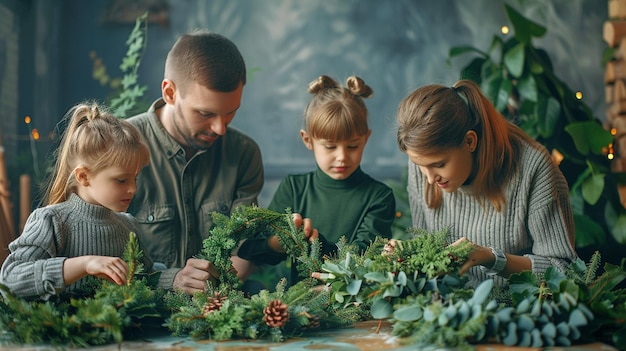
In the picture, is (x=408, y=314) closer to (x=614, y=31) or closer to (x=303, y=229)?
(x=303, y=229)

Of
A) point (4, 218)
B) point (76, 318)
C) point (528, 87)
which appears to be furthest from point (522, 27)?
point (76, 318)

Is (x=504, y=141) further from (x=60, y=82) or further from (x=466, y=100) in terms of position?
(x=60, y=82)

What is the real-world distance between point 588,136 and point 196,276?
5.82ft

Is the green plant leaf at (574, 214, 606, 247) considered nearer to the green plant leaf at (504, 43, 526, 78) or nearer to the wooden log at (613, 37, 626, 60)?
the green plant leaf at (504, 43, 526, 78)

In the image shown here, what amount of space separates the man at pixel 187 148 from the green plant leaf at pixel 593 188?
146cm

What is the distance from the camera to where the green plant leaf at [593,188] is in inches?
115

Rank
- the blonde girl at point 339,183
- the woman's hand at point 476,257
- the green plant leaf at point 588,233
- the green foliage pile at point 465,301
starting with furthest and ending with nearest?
1. the green plant leaf at point 588,233
2. the blonde girl at point 339,183
3. the woman's hand at point 476,257
4. the green foliage pile at point 465,301

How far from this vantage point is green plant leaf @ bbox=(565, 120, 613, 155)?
292 cm

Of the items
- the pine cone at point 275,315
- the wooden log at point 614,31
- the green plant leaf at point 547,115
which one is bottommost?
the pine cone at point 275,315

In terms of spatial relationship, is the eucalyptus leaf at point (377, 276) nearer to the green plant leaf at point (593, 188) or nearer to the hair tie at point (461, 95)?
the hair tie at point (461, 95)

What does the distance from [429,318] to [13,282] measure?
0.86 meters

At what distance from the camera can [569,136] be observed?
3.05 metres

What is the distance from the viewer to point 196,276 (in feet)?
6.07

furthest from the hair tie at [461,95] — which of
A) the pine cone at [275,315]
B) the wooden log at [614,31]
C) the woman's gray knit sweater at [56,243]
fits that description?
the wooden log at [614,31]
